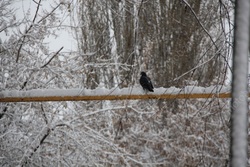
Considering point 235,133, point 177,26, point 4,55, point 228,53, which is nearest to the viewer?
point 235,133

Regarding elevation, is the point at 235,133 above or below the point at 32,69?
below

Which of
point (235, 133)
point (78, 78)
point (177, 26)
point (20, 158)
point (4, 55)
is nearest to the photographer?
point (235, 133)

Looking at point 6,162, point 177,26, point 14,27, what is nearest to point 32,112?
point 6,162

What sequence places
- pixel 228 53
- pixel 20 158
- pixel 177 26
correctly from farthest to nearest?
pixel 177 26 → pixel 20 158 → pixel 228 53

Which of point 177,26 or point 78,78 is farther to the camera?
point 177,26

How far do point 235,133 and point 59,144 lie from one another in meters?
3.73

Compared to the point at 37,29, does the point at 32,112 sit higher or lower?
lower

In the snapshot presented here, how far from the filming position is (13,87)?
4.61m

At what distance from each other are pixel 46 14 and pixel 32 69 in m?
0.67

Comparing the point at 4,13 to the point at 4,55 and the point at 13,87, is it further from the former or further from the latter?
the point at 13,87

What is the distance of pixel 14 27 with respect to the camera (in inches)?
188

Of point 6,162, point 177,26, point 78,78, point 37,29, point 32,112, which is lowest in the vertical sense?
point 6,162

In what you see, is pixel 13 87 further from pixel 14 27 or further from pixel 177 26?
pixel 177 26

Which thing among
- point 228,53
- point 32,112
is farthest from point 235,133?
point 32,112
